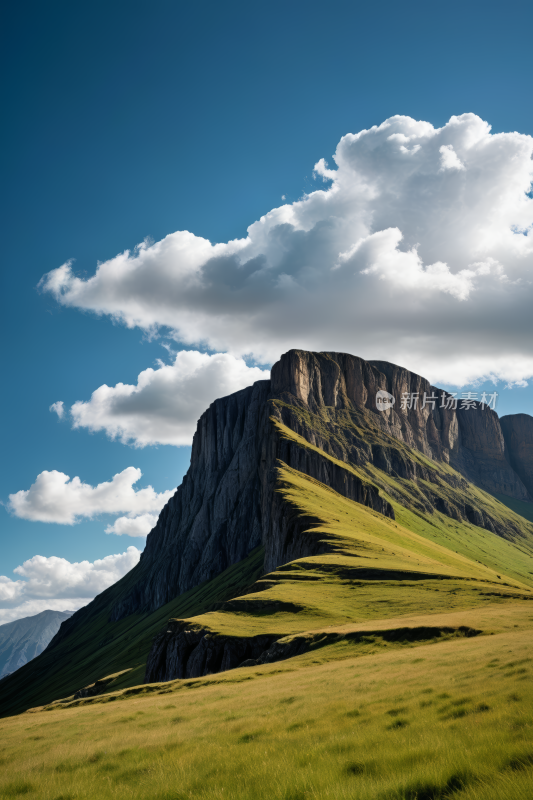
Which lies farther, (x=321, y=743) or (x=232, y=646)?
(x=232, y=646)

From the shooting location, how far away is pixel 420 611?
62.8m

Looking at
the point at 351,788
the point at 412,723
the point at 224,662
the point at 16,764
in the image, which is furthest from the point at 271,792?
the point at 224,662

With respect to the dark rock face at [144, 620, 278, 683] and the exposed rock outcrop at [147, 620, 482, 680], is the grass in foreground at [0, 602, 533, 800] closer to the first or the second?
the exposed rock outcrop at [147, 620, 482, 680]

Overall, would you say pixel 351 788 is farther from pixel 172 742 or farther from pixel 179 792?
pixel 172 742

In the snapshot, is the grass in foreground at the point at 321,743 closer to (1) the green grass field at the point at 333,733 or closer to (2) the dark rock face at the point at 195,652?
(1) the green grass field at the point at 333,733

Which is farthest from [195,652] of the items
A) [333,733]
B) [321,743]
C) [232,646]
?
[321,743]

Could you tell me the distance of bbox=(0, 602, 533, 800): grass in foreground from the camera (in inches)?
394

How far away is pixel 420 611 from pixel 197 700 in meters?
41.1

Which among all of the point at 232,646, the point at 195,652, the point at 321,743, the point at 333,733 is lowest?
the point at 195,652

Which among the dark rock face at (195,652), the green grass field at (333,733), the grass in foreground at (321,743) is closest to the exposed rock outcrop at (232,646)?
the dark rock face at (195,652)

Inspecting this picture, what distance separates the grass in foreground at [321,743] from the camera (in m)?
10.0

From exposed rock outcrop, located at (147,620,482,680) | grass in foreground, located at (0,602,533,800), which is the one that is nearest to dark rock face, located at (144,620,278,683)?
exposed rock outcrop, located at (147,620,482,680)

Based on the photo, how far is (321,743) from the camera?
546 inches

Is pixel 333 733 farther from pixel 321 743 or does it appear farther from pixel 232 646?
pixel 232 646
